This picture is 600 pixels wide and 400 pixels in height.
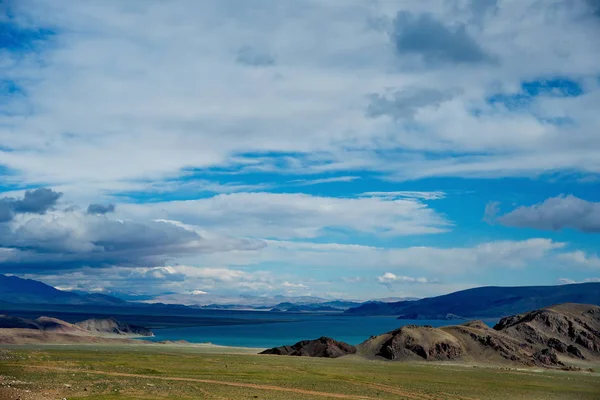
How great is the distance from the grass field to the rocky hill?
32.6 m

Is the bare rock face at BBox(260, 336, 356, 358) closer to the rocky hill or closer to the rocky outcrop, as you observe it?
the rocky hill

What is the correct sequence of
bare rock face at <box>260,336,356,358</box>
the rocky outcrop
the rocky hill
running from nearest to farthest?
bare rock face at <box>260,336,356,358</box>, the rocky outcrop, the rocky hill

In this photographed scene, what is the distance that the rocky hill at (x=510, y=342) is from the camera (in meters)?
142

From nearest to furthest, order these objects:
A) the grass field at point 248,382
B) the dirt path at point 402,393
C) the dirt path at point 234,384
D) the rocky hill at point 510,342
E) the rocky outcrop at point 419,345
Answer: the grass field at point 248,382 → the dirt path at point 234,384 → the dirt path at point 402,393 → the rocky outcrop at point 419,345 → the rocky hill at point 510,342

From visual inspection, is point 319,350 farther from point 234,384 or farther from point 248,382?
point 234,384

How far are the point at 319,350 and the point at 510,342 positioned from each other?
48.0m

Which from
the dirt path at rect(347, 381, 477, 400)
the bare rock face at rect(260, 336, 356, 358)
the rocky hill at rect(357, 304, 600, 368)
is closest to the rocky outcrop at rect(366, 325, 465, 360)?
the rocky hill at rect(357, 304, 600, 368)

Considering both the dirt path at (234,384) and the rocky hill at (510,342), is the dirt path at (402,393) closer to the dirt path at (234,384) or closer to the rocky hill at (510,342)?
the dirt path at (234,384)

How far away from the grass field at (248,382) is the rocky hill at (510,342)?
32636mm

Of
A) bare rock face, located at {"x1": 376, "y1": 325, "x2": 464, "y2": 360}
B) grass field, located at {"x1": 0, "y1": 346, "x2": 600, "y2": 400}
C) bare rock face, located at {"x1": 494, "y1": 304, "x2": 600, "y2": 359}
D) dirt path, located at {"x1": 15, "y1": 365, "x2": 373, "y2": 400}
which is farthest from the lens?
bare rock face, located at {"x1": 494, "y1": 304, "x2": 600, "y2": 359}

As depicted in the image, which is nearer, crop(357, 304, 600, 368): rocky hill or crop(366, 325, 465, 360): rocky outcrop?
crop(366, 325, 465, 360): rocky outcrop

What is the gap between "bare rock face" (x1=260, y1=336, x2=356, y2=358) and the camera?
462ft

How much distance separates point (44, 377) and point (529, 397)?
5545 cm

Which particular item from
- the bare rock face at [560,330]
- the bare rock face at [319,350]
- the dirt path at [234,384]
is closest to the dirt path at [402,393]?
the dirt path at [234,384]
